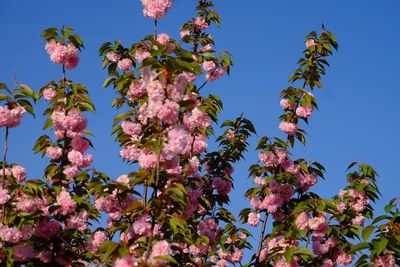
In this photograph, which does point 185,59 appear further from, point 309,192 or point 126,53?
point 309,192

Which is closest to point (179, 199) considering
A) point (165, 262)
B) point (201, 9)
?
point (165, 262)

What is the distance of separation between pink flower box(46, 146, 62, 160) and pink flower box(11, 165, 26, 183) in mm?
329

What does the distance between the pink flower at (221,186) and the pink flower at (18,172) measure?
309 centimetres

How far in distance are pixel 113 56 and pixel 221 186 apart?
A: 2.52 metres

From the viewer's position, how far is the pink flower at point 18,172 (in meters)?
6.48

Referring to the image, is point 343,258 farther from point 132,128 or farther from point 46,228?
point 46,228

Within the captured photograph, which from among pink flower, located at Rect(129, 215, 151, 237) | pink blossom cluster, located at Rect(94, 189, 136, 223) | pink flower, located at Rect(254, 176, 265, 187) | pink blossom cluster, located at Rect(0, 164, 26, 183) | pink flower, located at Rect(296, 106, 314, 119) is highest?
pink flower, located at Rect(296, 106, 314, 119)

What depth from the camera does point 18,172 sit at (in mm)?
6477

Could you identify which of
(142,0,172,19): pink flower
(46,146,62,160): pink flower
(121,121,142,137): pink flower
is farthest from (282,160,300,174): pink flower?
(46,146,62,160): pink flower

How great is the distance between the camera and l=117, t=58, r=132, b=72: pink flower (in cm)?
791

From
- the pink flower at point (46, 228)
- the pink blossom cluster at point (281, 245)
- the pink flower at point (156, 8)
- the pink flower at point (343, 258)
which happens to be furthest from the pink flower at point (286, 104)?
the pink flower at point (46, 228)

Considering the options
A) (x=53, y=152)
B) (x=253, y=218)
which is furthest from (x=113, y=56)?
(x=253, y=218)

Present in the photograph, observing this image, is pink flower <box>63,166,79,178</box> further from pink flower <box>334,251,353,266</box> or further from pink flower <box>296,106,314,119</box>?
pink flower <box>334,251,353,266</box>

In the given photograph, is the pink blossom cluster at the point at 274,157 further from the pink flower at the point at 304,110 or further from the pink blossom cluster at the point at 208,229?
the pink blossom cluster at the point at 208,229
